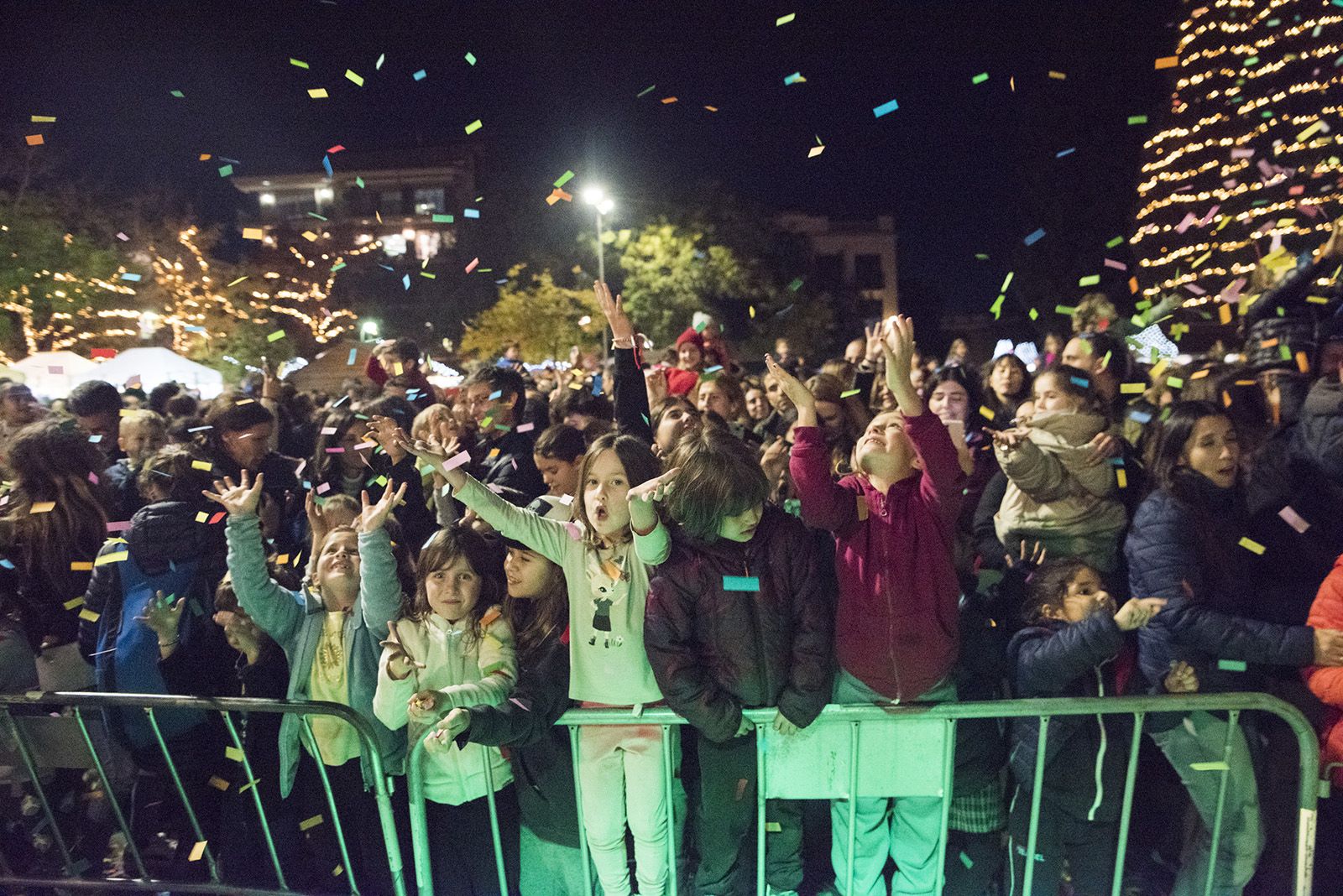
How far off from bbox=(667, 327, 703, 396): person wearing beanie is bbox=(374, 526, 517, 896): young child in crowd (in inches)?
132

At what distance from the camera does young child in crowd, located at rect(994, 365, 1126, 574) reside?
374 centimetres

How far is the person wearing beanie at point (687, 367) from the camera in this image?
21.5 ft

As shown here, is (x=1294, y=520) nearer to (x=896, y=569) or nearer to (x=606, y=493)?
(x=896, y=569)

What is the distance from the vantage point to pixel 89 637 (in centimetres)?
401

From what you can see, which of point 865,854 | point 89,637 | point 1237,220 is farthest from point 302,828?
point 1237,220

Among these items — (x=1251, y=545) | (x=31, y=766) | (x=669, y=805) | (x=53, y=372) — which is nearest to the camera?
(x=669, y=805)

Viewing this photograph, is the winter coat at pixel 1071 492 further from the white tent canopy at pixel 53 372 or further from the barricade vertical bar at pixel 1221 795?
the white tent canopy at pixel 53 372

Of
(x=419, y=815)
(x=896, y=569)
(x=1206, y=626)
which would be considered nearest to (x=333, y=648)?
(x=419, y=815)

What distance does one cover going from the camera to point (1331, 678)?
3055 millimetres

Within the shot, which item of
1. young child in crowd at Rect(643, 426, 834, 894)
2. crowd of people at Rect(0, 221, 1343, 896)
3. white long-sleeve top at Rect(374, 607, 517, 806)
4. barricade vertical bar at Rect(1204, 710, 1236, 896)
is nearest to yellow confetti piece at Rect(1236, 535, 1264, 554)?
crowd of people at Rect(0, 221, 1343, 896)

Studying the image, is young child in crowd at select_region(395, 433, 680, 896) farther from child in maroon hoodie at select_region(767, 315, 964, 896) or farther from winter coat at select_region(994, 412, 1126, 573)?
winter coat at select_region(994, 412, 1126, 573)

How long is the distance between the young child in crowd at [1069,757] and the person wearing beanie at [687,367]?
140 inches

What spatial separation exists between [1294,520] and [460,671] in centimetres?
329

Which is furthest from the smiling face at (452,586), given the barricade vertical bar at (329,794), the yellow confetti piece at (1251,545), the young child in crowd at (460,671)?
the yellow confetti piece at (1251,545)
